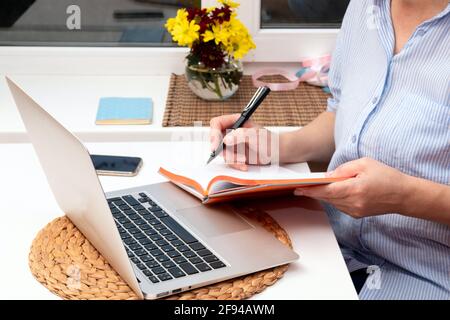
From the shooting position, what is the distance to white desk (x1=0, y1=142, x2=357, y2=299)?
988 millimetres

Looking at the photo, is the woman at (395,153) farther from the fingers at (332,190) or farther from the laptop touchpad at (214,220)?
the laptop touchpad at (214,220)

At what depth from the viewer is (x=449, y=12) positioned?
118 cm

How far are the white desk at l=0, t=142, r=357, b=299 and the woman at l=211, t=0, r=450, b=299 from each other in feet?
0.23

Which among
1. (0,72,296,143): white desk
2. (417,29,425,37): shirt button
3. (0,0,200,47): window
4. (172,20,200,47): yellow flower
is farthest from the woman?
(0,0,200,47): window

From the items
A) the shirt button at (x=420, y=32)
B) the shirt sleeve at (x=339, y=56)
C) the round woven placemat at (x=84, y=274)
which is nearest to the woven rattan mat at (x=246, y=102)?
the shirt sleeve at (x=339, y=56)

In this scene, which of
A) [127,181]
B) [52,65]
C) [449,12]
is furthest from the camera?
[52,65]

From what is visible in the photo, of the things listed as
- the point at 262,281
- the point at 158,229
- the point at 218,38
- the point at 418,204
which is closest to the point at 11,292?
the point at 158,229

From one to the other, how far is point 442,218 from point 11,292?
660 mm

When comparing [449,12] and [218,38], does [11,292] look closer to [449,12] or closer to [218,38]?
[449,12]

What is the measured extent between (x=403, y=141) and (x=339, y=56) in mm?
304

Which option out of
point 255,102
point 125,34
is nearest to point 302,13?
point 125,34

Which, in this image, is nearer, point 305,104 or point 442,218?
point 442,218

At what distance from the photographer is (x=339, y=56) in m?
1.44

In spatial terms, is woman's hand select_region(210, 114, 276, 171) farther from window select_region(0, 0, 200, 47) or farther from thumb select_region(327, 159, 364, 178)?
window select_region(0, 0, 200, 47)
